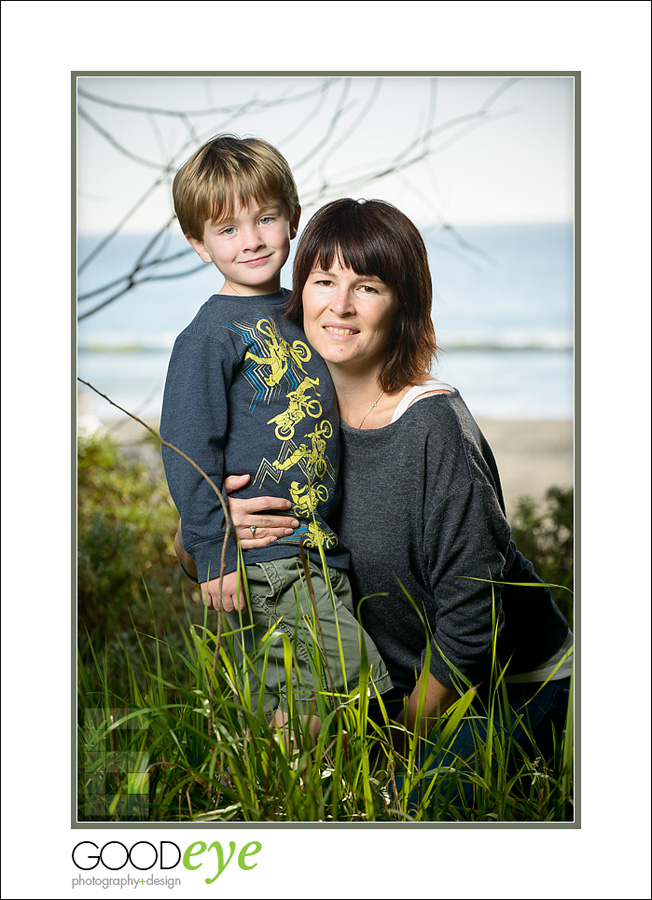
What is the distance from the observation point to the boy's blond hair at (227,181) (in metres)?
1.59

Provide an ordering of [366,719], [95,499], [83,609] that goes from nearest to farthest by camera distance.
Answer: [366,719] < [83,609] < [95,499]

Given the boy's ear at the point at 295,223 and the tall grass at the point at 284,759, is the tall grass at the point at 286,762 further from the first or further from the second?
the boy's ear at the point at 295,223

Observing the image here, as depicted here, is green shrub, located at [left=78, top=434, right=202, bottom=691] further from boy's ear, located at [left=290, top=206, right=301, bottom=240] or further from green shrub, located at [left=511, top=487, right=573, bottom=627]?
green shrub, located at [left=511, top=487, right=573, bottom=627]

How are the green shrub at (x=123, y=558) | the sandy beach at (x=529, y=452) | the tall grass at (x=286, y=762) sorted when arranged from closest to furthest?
the tall grass at (x=286, y=762) < the sandy beach at (x=529, y=452) < the green shrub at (x=123, y=558)

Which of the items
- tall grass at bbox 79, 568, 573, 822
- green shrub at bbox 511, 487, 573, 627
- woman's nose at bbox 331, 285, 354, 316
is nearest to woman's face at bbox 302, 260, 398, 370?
woman's nose at bbox 331, 285, 354, 316

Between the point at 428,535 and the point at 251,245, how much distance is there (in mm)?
704

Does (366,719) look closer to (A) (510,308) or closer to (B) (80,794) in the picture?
(B) (80,794)

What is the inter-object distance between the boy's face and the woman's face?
9cm

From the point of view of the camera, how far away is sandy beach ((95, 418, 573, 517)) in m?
1.79

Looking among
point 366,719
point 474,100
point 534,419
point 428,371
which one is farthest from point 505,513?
point 474,100

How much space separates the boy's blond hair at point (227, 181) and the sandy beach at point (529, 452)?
1.65ft

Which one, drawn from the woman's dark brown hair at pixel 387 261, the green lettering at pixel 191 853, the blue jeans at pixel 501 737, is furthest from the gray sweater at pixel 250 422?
the green lettering at pixel 191 853

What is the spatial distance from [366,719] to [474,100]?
1335 millimetres

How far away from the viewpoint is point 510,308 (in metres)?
1.80
